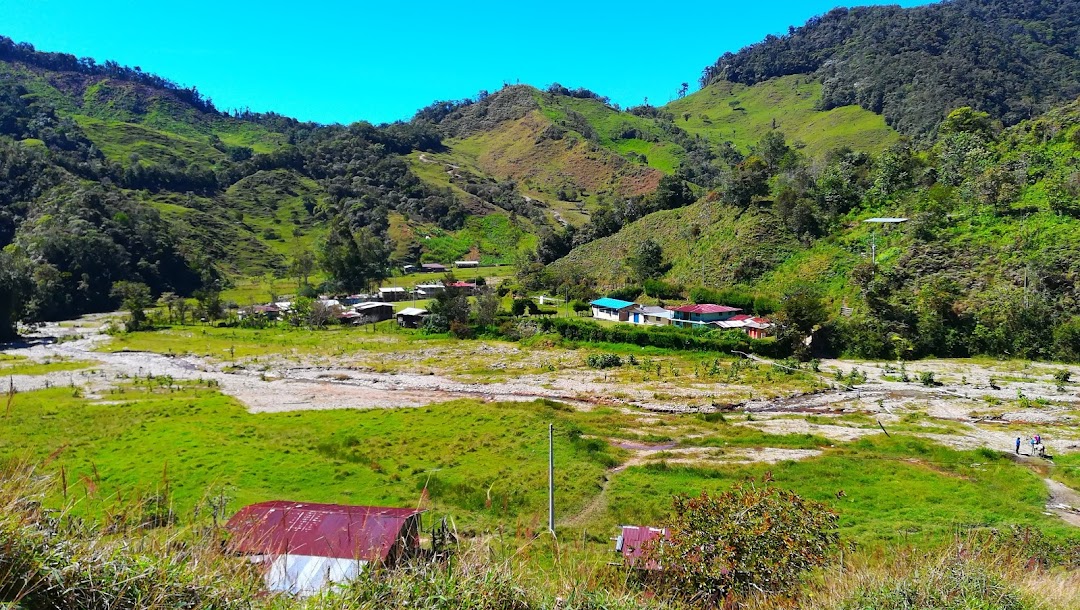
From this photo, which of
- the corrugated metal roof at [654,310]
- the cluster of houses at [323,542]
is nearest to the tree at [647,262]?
the corrugated metal roof at [654,310]

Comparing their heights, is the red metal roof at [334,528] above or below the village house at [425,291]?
below

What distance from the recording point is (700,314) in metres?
49.2

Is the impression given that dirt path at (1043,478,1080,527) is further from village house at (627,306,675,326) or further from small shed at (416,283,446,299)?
small shed at (416,283,446,299)

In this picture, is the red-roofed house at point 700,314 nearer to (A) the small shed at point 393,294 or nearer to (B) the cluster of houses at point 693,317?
(B) the cluster of houses at point 693,317

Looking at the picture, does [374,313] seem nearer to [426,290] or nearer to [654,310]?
[426,290]

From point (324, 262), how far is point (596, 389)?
2333 inches

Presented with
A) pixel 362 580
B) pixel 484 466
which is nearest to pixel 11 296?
pixel 484 466

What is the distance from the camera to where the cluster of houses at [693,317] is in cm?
4684

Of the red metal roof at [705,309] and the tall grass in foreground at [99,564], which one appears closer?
the tall grass in foreground at [99,564]

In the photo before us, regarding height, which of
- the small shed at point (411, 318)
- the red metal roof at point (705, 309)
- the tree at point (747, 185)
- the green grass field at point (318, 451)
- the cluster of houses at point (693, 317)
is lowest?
the green grass field at point (318, 451)

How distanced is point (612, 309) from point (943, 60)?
425ft

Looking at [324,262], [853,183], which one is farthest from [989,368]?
[324,262]

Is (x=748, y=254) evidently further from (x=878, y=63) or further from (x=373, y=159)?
(x=878, y=63)

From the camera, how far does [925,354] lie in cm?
4203
